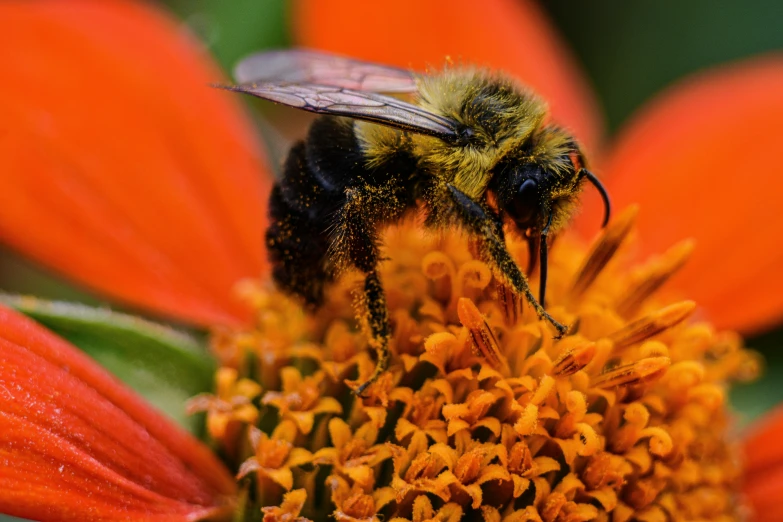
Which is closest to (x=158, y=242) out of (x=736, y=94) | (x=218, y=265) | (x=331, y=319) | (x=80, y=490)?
(x=218, y=265)

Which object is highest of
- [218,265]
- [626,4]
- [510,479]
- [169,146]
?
[626,4]

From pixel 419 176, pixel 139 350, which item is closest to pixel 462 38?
pixel 419 176

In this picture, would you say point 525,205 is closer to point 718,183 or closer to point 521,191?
point 521,191

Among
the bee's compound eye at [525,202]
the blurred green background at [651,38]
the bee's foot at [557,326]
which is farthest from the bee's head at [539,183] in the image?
the blurred green background at [651,38]

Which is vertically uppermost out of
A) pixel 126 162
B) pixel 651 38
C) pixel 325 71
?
pixel 651 38

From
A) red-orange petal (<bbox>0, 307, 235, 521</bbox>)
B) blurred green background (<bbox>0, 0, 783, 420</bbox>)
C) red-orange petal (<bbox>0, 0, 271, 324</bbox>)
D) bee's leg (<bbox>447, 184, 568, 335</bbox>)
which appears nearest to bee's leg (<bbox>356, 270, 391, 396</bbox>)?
bee's leg (<bbox>447, 184, 568, 335</bbox>)

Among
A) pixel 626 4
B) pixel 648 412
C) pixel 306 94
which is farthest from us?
pixel 626 4

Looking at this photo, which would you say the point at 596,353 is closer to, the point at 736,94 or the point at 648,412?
the point at 648,412

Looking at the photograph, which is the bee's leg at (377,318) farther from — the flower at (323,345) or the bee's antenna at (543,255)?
the bee's antenna at (543,255)
